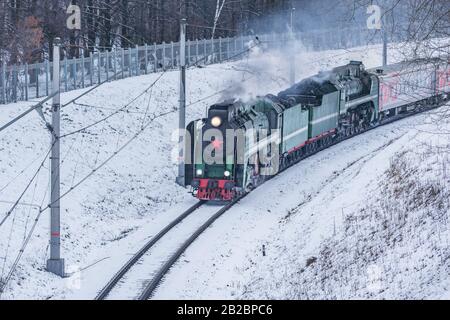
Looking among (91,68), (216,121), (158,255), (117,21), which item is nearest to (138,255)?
(158,255)

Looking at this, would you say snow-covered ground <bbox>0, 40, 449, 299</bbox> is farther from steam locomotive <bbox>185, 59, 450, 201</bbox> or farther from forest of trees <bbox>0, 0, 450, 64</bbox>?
forest of trees <bbox>0, 0, 450, 64</bbox>

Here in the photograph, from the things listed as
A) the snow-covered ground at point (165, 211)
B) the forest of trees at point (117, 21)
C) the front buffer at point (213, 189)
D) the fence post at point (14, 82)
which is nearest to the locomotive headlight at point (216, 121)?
the front buffer at point (213, 189)

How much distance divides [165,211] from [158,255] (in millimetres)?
6095

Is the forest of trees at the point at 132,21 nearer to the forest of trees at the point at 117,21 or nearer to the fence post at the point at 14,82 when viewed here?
the forest of trees at the point at 117,21

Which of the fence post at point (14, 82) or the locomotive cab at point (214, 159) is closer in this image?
the locomotive cab at point (214, 159)

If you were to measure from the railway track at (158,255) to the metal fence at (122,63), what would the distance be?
19.3ft

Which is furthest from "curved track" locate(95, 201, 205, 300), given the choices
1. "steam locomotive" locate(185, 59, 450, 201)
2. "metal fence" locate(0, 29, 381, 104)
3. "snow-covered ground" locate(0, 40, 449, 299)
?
"metal fence" locate(0, 29, 381, 104)

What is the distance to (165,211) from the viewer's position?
98.1ft

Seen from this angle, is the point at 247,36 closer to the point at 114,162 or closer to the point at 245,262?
the point at 114,162

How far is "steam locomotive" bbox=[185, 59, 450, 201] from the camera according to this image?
95.0 ft

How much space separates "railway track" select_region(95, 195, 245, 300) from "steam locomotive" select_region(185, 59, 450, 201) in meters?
1.20

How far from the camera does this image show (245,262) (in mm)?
23312

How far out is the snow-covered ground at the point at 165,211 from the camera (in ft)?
67.7
